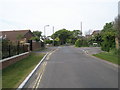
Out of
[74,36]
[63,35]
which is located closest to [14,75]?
[74,36]

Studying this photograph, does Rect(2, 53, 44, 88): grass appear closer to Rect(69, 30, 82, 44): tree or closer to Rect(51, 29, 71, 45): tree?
Rect(69, 30, 82, 44): tree

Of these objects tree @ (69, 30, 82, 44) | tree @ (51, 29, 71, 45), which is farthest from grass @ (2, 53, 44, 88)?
tree @ (51, 29, 71, 45)

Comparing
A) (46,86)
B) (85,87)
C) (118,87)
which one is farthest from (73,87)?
(118,87)

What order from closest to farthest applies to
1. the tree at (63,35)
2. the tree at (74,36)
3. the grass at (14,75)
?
the grass at (14,75) < the tree at (74,36) < the tree at (63,35)

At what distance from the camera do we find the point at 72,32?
12400 cm

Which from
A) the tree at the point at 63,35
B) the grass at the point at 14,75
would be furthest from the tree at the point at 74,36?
the grass at the point at 14,75

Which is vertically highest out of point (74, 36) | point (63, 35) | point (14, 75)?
point (63, 35)

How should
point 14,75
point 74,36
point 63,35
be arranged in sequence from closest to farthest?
point 14,75, point 74,36, point 63,35

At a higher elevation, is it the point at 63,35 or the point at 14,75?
the point at 63,35

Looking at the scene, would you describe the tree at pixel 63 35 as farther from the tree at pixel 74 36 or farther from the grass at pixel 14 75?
the grass at pixel 14 75

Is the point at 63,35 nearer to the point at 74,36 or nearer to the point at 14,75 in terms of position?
the point at 74,36

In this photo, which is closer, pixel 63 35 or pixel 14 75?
pixel 14 75

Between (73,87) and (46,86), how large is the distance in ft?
3.93

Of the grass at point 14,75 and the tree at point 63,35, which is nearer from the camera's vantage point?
the grass at point 14,75
